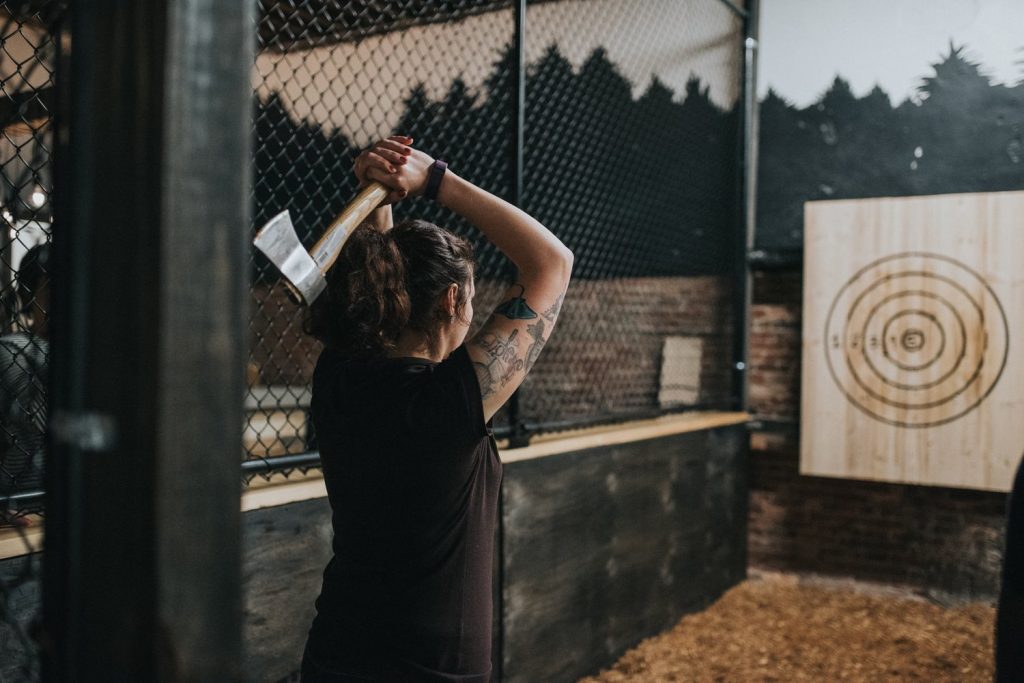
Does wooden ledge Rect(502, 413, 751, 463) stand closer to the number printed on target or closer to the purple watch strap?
the number printed on target

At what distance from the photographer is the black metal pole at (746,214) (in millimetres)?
5102

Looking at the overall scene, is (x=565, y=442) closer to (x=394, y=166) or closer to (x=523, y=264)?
(x=523, y=264)

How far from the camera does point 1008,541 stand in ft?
3.79

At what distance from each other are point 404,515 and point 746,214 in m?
4.25

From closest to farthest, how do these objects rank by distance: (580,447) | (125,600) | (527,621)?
(125,600), (527,621), (580,447)

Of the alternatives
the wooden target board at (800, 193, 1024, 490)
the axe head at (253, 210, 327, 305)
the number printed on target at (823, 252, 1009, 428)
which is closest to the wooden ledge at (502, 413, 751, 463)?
the wooden target board at (800, 193, 1024, 490)

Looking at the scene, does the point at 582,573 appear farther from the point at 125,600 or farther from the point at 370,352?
the point at 125,600

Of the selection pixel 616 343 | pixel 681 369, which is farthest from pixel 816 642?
pixel 616 343

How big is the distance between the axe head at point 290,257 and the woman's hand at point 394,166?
277 mm

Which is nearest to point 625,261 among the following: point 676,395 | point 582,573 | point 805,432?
point 676,395

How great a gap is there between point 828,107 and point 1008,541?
14.2 ft

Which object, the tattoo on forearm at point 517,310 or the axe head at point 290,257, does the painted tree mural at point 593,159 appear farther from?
the axe head at point 290,257

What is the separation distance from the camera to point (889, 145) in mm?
4793

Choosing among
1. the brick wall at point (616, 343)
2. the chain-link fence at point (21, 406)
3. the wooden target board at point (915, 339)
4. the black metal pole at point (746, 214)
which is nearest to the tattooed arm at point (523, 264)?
the chain-link fence at point (21, 406)
